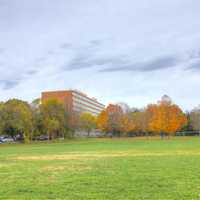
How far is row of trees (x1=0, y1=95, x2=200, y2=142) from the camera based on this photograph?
211 feet

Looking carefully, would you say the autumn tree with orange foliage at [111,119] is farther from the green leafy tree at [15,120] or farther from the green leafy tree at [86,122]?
the green leafy tree at [15,120]

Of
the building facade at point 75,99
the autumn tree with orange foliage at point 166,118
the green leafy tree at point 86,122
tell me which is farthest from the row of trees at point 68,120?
the building facade at point 75,99

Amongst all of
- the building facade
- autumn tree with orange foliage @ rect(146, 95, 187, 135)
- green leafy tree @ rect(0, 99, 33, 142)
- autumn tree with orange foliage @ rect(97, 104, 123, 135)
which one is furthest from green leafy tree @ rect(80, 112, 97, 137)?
green leafy tree @ rect(0, 99, 33, 142)

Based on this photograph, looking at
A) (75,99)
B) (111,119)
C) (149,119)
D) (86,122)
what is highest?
(75,99)

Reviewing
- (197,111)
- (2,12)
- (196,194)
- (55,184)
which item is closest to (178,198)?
(196,194)

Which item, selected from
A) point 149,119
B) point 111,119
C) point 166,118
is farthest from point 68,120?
point 166,118

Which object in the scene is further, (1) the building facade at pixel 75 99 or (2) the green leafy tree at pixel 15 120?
(1) the building facade at pixel 75 99

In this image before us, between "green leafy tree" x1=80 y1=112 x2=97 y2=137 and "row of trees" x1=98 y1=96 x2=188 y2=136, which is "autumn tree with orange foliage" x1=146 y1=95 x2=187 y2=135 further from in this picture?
"green leafy tree" x1=80 y1=112 x2=97 y2=137

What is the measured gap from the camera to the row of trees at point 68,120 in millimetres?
64438

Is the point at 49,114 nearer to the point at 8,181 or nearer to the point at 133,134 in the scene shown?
the point at 133,134

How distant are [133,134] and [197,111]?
20.9 metres

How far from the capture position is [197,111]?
94688mm

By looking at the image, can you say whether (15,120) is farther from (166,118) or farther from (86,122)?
(86,122)

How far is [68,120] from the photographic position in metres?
79.6
